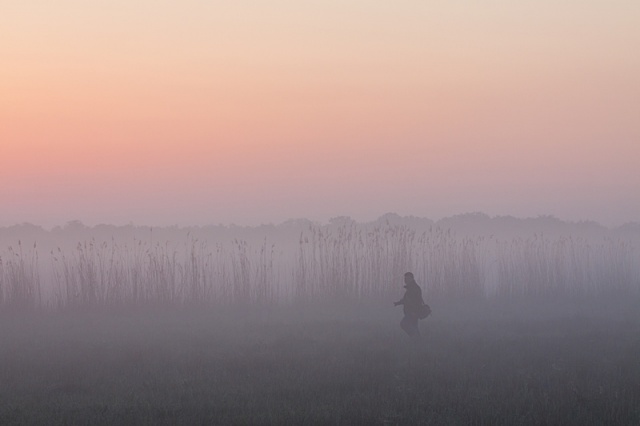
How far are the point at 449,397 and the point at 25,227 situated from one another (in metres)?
39.9

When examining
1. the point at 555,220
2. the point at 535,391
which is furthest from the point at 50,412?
the point at 555,220

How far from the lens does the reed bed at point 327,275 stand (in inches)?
691

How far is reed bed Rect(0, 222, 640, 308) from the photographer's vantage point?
691 inches

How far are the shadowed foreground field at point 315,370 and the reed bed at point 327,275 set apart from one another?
920 mm

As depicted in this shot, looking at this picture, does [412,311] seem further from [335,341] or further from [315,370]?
[315,370]

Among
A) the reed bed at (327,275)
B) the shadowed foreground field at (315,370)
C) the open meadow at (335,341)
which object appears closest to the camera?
the shadowed foreground field at (315,370)

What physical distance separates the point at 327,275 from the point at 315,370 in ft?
30.7

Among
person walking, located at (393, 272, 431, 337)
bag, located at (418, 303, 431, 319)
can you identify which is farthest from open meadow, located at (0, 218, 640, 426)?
bag, located at (418, 303, 431, 319)

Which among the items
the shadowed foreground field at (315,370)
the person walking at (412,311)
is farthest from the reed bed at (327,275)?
the person walking at (412,311)

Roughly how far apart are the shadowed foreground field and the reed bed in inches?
36.2

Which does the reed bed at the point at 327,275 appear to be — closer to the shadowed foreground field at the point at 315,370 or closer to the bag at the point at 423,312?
the shadowed foreground field at the point at 315,370

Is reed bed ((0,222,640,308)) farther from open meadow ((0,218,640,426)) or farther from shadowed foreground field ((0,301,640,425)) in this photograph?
shadowed foreground field ((0,301,640,425))

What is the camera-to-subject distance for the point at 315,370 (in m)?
10.1

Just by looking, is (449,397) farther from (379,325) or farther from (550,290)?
(550,290)
